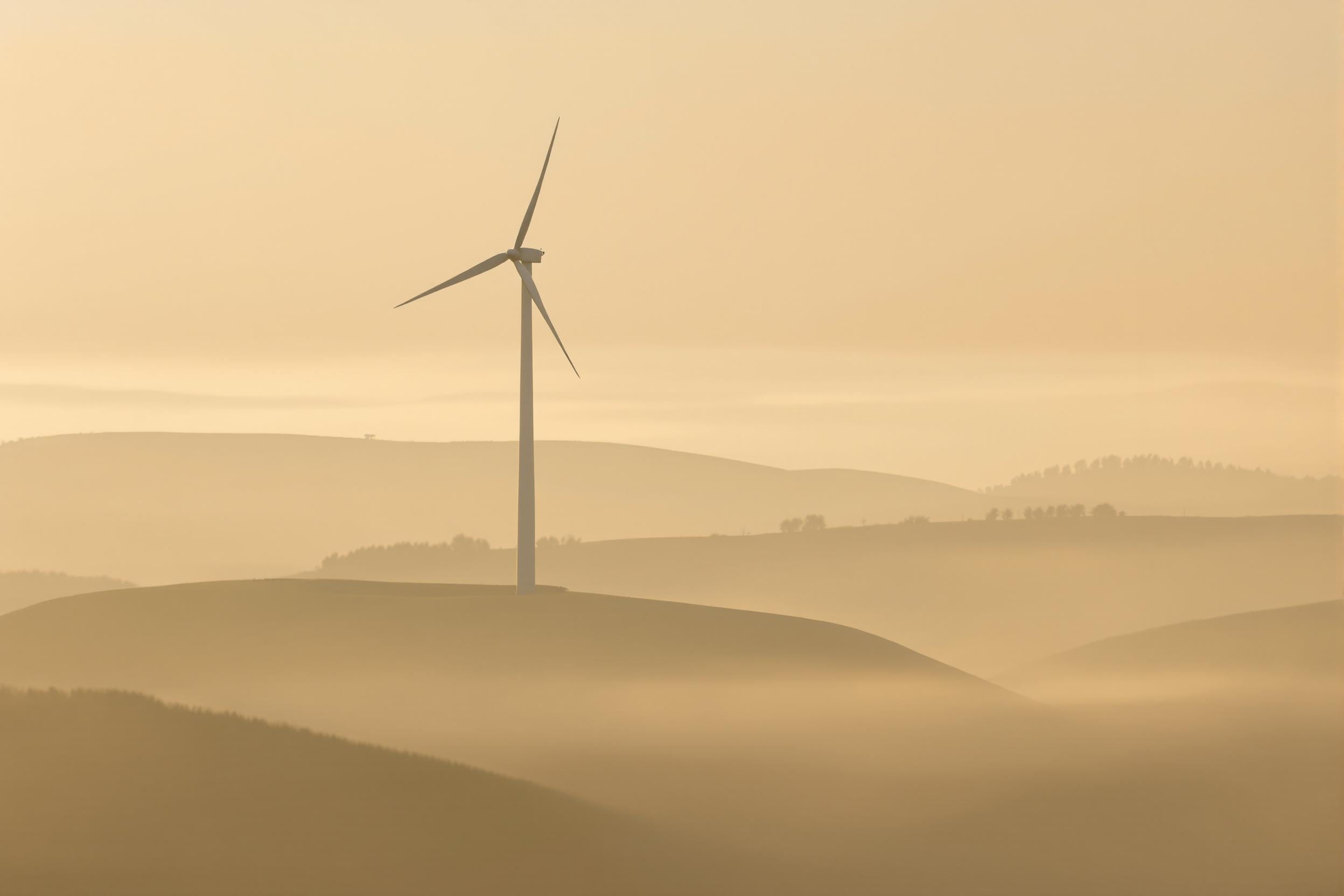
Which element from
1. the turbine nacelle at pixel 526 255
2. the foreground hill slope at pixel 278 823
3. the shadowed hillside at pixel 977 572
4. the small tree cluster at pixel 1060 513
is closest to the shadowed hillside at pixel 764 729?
the foreground hill slope at pixel 278 823

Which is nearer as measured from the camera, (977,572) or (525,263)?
(525,263)

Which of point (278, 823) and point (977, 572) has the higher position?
point (278, 823)

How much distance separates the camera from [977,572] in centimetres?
7344

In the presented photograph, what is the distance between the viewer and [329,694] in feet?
103

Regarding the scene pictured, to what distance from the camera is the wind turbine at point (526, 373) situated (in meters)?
40.7

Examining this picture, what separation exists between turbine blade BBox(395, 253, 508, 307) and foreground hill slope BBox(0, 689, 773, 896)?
21138 millimetres

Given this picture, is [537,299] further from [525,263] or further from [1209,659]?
[1209,659]

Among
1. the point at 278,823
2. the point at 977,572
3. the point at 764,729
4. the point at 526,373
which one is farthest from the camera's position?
the point at 977,572

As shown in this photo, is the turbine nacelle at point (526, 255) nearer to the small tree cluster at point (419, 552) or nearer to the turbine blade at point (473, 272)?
the turbine blade at point (473, 272)

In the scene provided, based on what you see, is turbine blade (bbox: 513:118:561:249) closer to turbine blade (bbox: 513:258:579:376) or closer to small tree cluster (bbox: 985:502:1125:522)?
turbine blade (bbox: 513:258:579:376)

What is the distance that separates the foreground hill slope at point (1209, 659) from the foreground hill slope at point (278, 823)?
21403mm

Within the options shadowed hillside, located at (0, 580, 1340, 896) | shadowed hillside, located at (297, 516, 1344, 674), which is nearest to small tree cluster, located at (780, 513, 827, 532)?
shadowed hillside, located at (297, 516, 1344, 674)

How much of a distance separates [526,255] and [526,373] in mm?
3976

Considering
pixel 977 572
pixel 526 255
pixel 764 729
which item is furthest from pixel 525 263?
pixel 977 572
